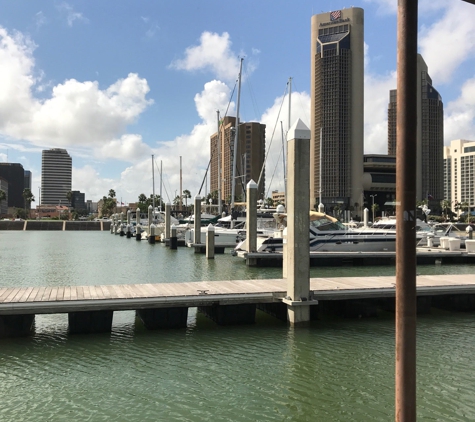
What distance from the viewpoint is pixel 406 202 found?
3674mm

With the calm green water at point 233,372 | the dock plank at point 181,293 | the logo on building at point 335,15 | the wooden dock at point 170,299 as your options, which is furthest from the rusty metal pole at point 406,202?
the logo on building at point 335,15

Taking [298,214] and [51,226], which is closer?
[298,214]

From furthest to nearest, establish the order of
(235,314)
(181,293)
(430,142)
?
(430,142) < (235,314) < (181,293)

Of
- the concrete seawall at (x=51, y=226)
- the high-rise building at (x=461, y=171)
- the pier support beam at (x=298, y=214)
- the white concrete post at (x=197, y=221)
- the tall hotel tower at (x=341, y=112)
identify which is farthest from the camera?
the high-rise building at (x=461, y=171)

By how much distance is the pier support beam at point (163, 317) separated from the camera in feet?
43.5

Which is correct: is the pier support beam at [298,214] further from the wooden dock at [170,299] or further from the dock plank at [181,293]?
the dock plank at [181,293]

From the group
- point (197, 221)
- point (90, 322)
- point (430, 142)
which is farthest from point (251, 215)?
point (430, 142)

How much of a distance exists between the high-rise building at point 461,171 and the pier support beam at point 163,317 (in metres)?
165

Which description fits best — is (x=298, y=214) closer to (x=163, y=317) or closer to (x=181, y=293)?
(x=181, y=293)

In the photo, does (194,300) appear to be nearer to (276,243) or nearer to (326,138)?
(276,243)

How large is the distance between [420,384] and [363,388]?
1.12 metres

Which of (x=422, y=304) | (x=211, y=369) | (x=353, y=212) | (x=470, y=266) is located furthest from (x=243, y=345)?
(x=353, y=212)

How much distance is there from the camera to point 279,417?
7793 mm

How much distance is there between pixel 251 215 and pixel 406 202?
25.5 meters
